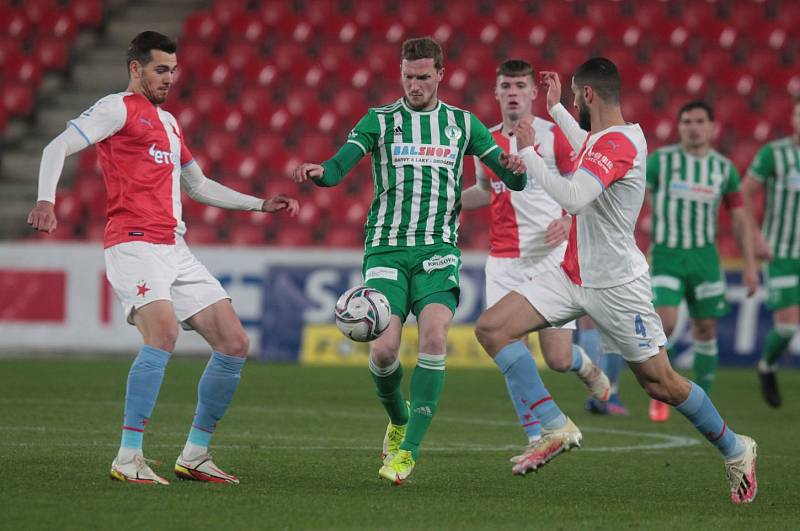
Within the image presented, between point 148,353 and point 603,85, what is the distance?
2.52 metres

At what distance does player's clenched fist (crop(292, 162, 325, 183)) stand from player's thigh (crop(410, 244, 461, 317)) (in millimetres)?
738

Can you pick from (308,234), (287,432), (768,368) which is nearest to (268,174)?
(308,234)

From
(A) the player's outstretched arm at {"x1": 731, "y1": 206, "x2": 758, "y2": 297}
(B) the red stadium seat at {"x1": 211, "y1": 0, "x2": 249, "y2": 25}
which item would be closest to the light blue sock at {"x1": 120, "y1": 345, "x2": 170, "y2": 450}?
(A) the player's outstretched arm at {"x1": 731, "y1": 206, "x2": 758, "y2": 297}

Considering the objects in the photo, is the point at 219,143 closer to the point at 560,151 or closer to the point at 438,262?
the point at 560,151

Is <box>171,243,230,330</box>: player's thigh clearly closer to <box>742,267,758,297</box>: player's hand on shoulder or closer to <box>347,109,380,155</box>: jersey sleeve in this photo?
<box>347,109,380,155</box>: jersey sleeve

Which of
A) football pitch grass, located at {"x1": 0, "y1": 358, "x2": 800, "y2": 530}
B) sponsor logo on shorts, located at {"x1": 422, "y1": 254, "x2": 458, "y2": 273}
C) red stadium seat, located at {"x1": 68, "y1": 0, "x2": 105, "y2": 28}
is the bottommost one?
football pitch grass, located at {"x1": 0, "y1": 358, "x2": 800, "y2": 530}

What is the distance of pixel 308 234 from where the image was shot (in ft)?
52.5

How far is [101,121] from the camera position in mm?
6152

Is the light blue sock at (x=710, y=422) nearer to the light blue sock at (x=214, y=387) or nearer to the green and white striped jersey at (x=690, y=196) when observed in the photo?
the light blue sock at (x=214, y=387)

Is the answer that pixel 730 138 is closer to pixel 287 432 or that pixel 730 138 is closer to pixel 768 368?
pixel 768 368

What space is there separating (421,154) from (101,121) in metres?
1.60

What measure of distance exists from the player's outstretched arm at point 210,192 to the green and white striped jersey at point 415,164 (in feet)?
2.16

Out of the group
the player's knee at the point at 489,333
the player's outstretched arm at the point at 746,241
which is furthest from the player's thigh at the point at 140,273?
the player's outstretched arm at the point at 746,241

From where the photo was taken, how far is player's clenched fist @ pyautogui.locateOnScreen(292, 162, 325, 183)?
616 centimetres
